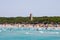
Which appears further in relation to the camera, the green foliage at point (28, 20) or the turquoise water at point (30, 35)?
the green foliage at point (28, 20)

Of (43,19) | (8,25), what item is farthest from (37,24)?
(8,25)

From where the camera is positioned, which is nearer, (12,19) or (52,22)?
(52,22)

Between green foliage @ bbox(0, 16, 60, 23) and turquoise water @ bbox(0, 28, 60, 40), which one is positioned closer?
turquoise water @ bbox(0, 28, 60, 40)

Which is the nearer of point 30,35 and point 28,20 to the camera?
point 30,35

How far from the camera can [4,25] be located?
53844mm

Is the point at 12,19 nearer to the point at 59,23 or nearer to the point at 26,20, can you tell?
the point at 26,20

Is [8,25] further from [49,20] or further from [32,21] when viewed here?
[49,20]

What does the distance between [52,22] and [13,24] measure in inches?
325

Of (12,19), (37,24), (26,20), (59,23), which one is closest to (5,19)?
(12,19)

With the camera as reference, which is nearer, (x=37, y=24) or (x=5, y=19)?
(x=37, y=24)

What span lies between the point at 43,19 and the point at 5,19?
9100 mm

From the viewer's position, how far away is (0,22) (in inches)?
2215

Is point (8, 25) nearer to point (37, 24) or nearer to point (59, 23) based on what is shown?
point (37, 24)

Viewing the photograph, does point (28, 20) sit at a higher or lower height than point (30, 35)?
lower
